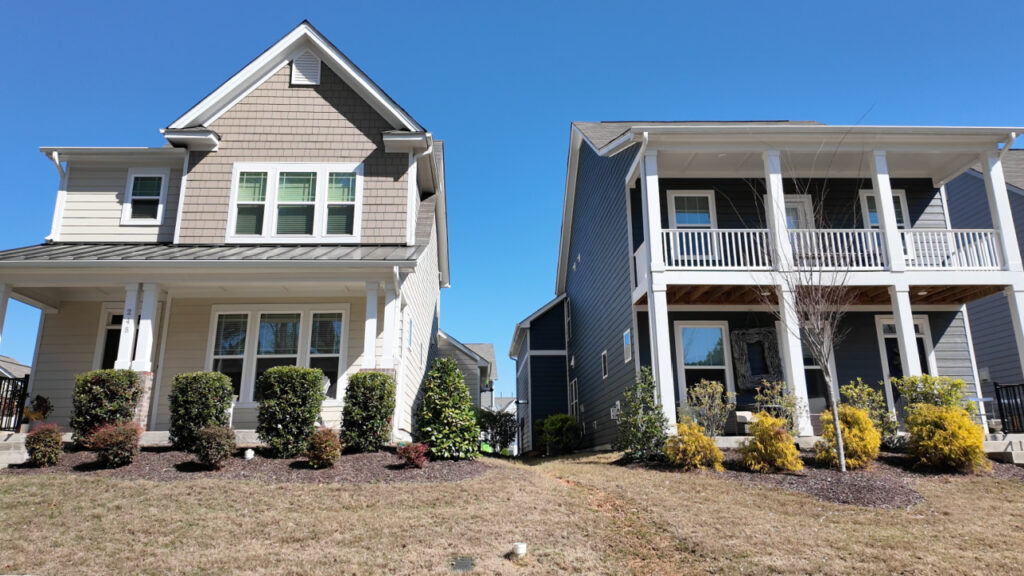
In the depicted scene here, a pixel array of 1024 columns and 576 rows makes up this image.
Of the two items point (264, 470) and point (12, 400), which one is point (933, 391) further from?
point (12, 400)

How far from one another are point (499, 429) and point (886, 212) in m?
15.1

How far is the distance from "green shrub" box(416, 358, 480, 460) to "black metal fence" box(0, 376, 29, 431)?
7.60 metres

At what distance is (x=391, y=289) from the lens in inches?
448

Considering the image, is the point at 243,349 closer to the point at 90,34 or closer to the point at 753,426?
the point at 90,34

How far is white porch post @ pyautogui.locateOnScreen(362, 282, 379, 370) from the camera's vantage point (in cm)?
1090

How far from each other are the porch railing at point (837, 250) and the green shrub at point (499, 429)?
44.1 ft

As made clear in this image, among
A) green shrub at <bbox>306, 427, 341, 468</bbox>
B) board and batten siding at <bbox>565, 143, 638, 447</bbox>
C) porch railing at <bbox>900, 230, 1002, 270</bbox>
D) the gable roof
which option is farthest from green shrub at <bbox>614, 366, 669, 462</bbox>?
the gable roof

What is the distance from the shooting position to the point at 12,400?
11883mm

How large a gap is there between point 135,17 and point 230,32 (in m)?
1.84

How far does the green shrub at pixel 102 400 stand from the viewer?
996 centimetres

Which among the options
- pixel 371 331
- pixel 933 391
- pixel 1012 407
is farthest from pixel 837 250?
pixel 371 331

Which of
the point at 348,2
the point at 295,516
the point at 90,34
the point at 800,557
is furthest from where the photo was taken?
the point at 90,34

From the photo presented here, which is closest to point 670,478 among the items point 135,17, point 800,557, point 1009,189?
point 800,557

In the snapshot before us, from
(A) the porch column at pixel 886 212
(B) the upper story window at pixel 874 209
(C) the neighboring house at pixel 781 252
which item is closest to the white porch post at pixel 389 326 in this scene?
(C) the neighboring house at pixel 781 252
